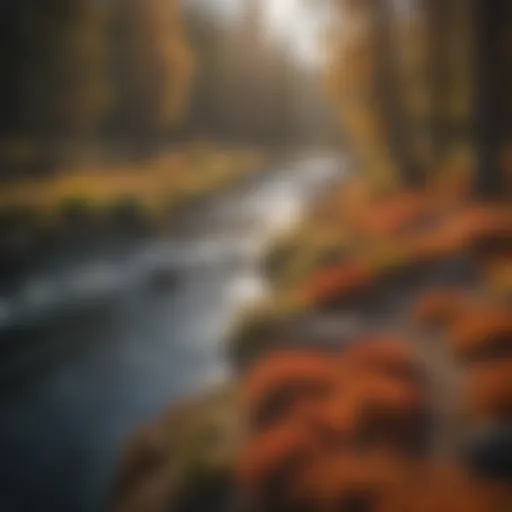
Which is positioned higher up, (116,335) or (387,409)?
(116,335)

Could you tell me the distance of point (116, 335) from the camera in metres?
2.58

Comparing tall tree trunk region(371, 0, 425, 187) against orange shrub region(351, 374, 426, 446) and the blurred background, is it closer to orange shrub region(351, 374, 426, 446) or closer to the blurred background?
the blurred background

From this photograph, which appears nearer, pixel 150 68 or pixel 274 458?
pixel 274 458

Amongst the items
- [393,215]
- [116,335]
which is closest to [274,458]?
[116,335]

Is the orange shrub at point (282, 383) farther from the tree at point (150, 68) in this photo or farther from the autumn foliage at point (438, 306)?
the tree at point (150, 68)

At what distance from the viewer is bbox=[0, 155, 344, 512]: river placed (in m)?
2.43

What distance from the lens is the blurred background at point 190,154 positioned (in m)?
2.55

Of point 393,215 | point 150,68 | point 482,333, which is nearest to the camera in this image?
point 482,333

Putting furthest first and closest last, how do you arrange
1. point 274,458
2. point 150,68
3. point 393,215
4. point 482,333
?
point 150,68 → point 393,215 → point 482,333 → point 274,458

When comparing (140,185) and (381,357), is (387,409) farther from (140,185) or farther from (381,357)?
(140,185)

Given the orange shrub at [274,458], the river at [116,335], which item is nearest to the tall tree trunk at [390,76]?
the river at [116,335]

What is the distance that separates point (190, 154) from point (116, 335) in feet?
2.01

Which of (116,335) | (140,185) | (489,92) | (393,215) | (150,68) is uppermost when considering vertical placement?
(150,68)

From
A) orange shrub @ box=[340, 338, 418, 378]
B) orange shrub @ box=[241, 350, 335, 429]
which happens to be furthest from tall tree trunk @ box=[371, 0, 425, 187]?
orange shrub @ box=[241, 350, 335, 429]
